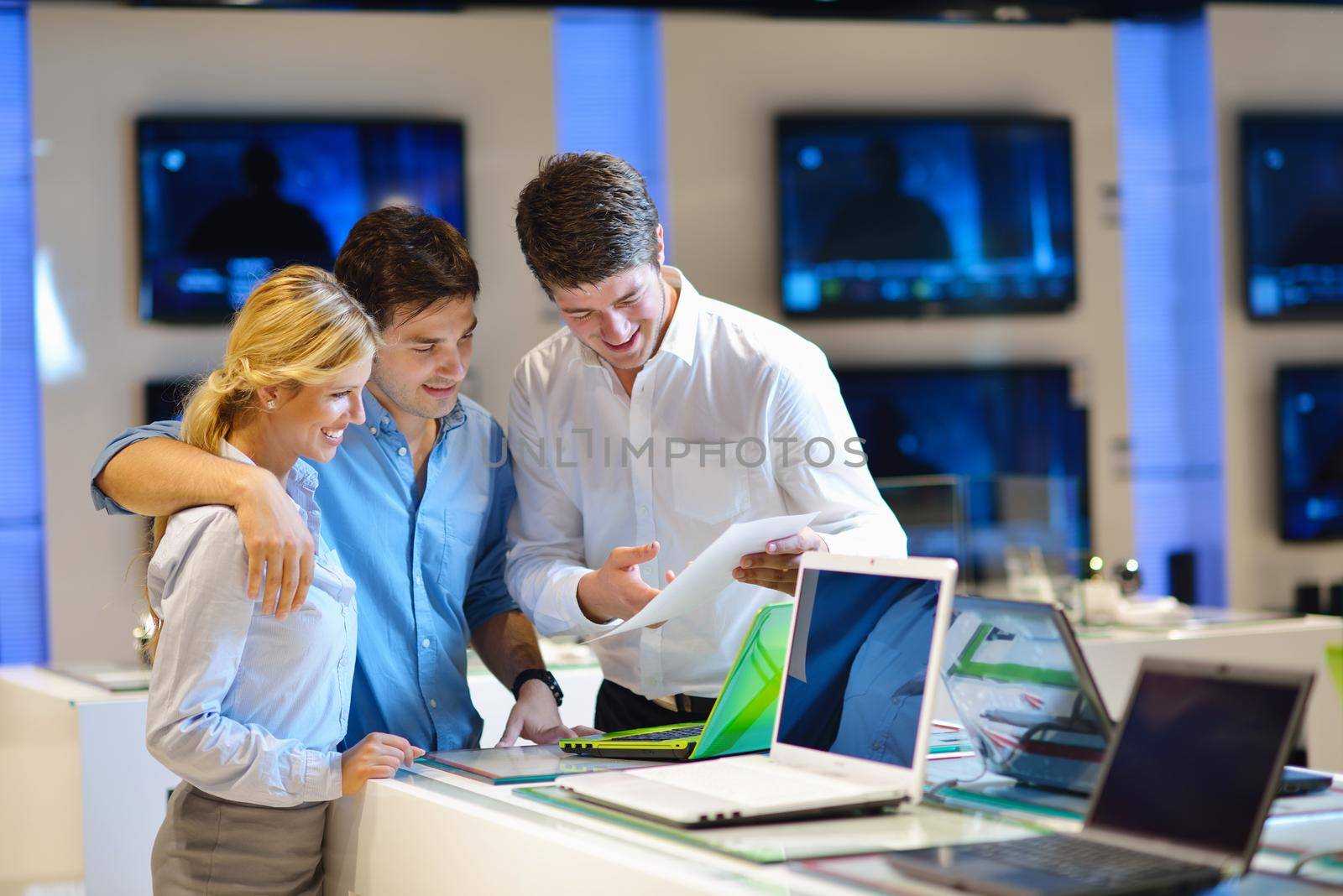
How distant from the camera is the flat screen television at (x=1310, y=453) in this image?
223 inches

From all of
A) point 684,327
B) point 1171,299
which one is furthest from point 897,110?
point 684,327

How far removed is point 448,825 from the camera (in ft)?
5.08

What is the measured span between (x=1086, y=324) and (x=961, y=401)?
624 millimetres

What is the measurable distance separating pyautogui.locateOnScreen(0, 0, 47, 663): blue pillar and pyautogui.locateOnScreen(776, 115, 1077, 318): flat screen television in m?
2.52

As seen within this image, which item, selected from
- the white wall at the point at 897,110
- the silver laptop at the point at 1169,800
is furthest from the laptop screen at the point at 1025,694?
the white wall at the point at 897,110

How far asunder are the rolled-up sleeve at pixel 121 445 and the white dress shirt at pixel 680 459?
53 cm

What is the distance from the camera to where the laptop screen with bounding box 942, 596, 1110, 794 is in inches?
55.9

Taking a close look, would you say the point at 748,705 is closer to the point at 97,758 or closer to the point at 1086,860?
the point at 1086,860

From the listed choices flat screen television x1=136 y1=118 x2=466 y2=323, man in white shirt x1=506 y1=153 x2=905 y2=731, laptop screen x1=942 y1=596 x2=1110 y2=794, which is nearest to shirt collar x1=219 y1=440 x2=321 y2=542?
man in white shirt x1=506 y1=153 x2=905 y2=731

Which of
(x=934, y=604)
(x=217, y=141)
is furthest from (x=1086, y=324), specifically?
(x=934, y=604)

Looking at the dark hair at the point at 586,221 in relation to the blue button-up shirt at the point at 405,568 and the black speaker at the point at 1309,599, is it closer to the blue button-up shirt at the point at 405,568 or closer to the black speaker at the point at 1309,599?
the blue button-up shirt at the point at 405,568

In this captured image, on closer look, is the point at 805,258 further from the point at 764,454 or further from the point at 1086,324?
the point at 764,454

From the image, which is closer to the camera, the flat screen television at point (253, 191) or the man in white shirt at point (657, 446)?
the man in white shirt at point (657, 446)

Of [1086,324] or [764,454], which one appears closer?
[764,454]
